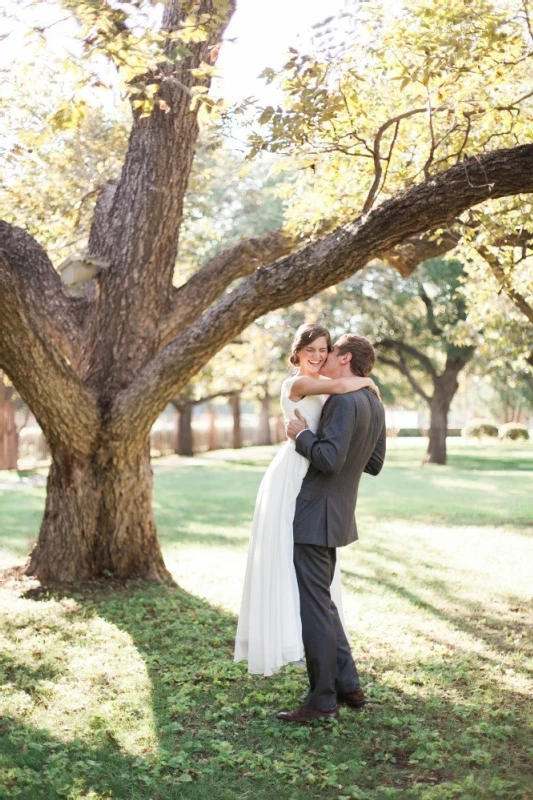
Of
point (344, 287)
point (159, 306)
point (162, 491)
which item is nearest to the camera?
point (159, 306)

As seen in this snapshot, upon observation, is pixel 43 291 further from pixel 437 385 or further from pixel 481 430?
pixel 481 430

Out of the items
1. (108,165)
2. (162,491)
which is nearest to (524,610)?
(108,165)

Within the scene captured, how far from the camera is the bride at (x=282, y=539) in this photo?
15.1 feet

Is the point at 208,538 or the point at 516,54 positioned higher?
the point at 516,54

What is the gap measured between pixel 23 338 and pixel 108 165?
15.6ft

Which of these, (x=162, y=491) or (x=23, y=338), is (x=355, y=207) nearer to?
(x=23, y=338)

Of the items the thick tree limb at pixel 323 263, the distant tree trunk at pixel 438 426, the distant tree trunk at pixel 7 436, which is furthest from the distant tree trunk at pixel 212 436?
the thick tree limb at pixel 323 263

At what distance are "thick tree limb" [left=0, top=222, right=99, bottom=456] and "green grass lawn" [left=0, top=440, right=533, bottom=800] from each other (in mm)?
1672

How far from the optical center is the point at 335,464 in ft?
14.7

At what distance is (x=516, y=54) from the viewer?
7207 mm

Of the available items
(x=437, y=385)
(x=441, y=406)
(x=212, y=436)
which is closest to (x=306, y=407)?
(x=441, y=406)

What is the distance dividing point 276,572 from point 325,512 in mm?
449

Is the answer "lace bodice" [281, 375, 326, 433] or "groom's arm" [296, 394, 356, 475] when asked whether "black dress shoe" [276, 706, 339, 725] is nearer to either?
"groom's arm" [296, 394, 356, 475]

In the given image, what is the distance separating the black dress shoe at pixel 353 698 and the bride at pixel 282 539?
21.0 inches
